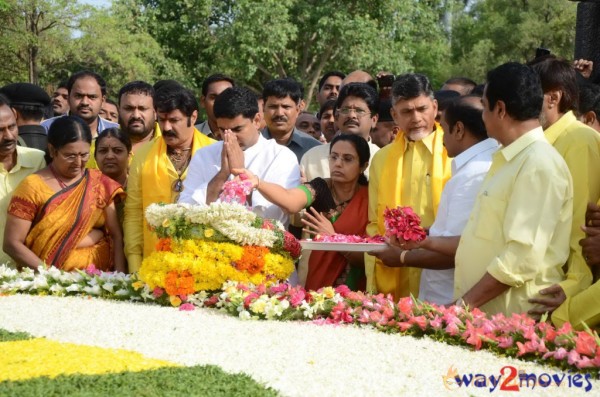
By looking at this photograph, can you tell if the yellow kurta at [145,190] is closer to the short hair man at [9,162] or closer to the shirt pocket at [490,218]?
the short hair man at [9,162]

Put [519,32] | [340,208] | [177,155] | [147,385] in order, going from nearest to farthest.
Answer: [147,385] → [340,208] → [177,155] → [519,32]

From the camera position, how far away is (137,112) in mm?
7777

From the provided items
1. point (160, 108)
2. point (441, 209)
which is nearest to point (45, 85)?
point (160, 108)

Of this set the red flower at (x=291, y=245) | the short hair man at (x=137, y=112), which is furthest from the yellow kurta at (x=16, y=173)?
the red flower at (x=291, y=245)

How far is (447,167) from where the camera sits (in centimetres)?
641

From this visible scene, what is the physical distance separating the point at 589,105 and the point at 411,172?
131 centimetres

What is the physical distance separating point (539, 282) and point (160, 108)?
3352 millimetres

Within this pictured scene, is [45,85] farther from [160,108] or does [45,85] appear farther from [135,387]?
[135,387]

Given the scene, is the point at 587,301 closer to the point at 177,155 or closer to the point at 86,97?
the point at 177,155

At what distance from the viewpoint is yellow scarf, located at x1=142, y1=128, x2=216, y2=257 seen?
695cm

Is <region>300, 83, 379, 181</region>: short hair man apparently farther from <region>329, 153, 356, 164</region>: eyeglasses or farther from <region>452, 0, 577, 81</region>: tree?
<region>452, 0, 577, 81</region>: tree

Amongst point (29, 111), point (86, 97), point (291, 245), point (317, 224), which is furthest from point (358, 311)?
point (29, 111)

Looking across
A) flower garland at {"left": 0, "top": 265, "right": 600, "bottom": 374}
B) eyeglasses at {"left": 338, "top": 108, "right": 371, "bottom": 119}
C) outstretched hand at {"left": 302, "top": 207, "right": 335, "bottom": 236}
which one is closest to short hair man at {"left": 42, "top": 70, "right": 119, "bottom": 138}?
flower garland at {"left": 0, "top": 265, "right": 600, "bottom": 374}

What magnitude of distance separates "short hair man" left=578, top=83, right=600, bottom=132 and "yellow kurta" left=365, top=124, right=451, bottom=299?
99 cm
